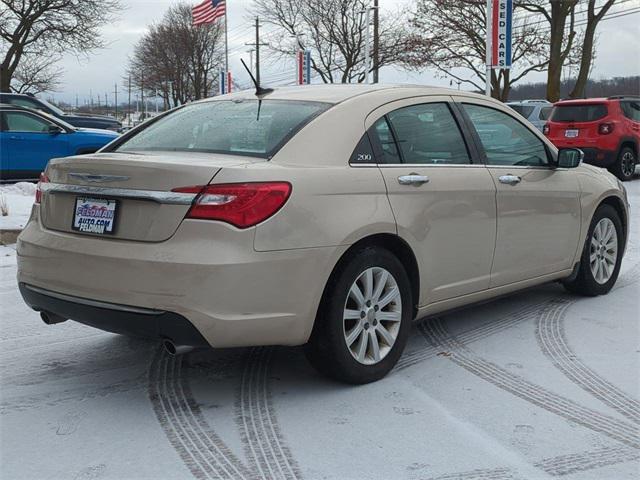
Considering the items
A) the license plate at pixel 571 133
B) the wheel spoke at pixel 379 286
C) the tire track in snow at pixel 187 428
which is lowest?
the tire track in snow at pixel 187 428

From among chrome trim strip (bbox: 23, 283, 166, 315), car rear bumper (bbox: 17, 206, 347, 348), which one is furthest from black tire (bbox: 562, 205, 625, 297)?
chrome trim strip (bbox: 23, 283, 166, 315)

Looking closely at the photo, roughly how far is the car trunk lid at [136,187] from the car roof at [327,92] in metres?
0.75

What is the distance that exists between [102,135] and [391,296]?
37.0 ft

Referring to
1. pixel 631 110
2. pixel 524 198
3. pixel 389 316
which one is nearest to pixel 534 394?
pixel 389 316

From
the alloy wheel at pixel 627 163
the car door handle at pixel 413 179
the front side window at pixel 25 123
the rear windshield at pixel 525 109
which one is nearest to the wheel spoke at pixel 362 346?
the car door handle at pixel 413 179

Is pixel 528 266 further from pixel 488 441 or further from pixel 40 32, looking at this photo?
pixel 40 32

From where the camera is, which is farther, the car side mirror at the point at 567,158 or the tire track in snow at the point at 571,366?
the car side mirror at the point at 567,158

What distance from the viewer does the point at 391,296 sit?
3951 mm

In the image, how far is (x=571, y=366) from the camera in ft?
13.9

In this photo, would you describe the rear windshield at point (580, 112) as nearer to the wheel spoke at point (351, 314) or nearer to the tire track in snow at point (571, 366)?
the tire track in snow at point (571, 366)

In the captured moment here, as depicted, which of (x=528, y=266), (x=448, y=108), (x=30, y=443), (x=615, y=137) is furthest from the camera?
(x=615, y=137)

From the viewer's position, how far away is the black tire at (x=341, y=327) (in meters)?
3.65

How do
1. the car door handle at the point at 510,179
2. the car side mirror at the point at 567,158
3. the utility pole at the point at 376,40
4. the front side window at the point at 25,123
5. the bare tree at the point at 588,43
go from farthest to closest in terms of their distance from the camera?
1. the utility pole at the point at 376,40
2. the bare tree at the point at 588,43
3. the front side window at the point at 25,123
4. the car side mirror at the point at 567,158
5. the car door handle at the point at 510,179

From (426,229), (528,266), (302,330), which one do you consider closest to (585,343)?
(528,266)
